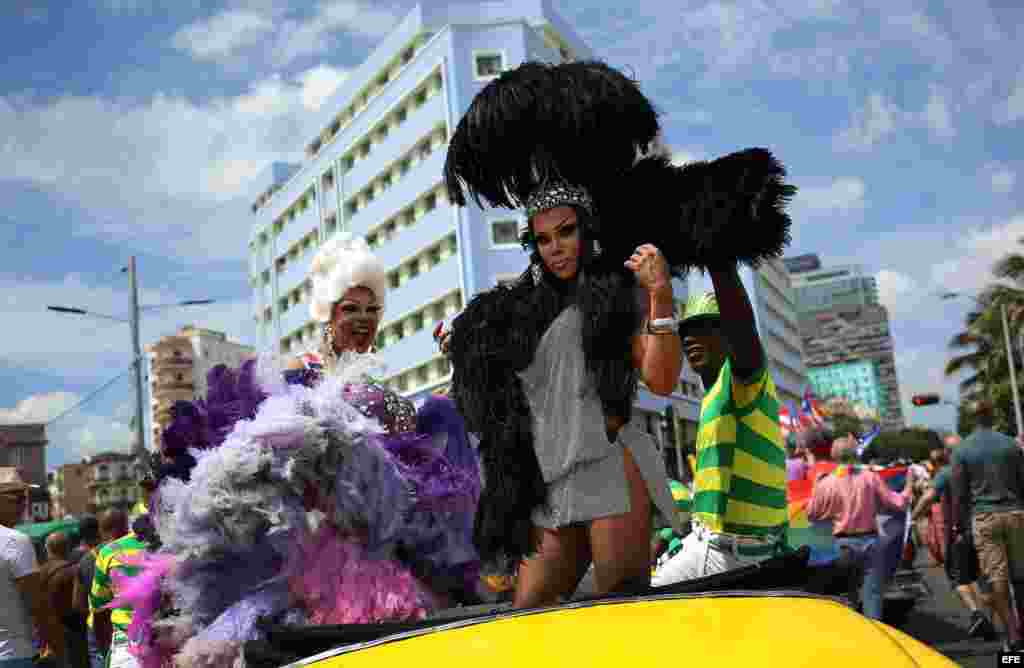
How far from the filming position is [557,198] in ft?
8.59

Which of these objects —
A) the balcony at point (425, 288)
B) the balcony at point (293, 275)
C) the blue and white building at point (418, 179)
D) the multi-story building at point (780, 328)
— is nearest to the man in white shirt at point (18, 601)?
the blue and white building at point (418, 179)

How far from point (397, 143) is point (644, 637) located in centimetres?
4631

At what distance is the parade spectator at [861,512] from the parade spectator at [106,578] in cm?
532

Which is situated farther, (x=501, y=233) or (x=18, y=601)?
(x=501, y=233)

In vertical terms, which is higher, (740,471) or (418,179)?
(418,179)

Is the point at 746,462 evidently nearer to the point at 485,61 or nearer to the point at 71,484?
the point at 485,61

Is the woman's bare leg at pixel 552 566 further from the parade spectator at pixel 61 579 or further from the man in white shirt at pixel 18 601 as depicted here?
the parade spectator at pixel 61 579

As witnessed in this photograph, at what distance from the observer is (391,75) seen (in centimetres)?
5028

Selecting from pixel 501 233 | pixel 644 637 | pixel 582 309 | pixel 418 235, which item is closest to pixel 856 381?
pixel 418 235

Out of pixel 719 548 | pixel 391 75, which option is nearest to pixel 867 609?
pixel 719 548

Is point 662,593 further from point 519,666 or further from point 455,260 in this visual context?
point 455,260

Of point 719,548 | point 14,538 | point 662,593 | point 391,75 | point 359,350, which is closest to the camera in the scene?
point 662,593

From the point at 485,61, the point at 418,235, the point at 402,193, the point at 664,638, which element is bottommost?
the point at 664,638

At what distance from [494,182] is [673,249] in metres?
0.57
